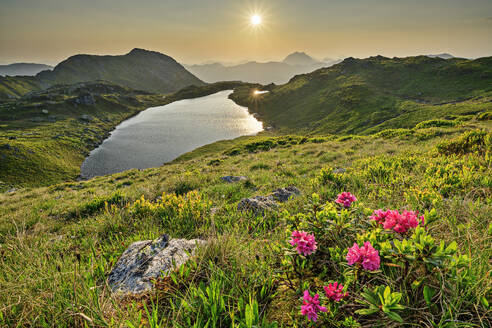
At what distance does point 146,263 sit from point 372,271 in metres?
2.89

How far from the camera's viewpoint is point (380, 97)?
234 ft

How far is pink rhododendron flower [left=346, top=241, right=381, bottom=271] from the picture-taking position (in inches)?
73.0

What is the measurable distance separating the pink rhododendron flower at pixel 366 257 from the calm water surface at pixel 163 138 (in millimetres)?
54325

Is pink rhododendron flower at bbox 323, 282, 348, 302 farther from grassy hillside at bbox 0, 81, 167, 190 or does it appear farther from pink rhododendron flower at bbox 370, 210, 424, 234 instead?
grassy hillside at bbox 0, 81, 167, 190

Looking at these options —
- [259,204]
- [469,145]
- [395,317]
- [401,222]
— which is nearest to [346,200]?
[401,222]

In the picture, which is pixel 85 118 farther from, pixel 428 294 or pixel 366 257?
pixel 428 294

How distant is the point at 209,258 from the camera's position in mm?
2912

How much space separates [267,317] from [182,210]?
3.12 metres

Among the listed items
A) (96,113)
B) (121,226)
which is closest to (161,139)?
(96,113)

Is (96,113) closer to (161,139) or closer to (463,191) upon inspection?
(161,139)

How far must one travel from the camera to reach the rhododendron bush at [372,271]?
1754mm

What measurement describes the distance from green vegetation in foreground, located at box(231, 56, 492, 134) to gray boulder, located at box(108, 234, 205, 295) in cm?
5070

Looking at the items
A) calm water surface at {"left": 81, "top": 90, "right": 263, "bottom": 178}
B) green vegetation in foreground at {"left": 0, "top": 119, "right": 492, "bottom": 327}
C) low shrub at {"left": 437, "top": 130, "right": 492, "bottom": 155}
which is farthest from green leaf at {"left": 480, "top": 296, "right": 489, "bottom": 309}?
calm water surface at {"left": 81, "top": 90, "right": 263, "bottom": 178}

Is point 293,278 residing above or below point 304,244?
below
